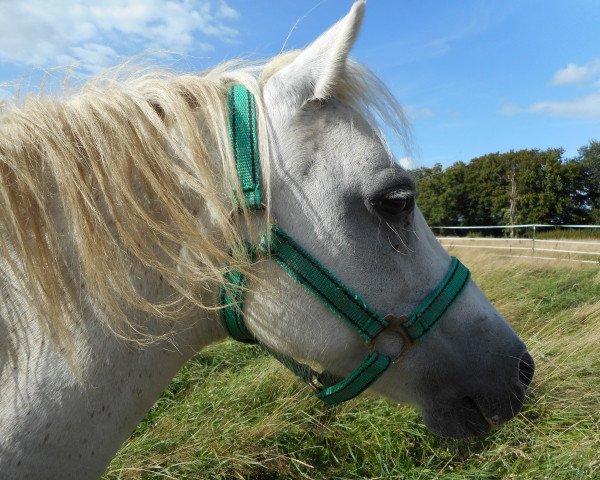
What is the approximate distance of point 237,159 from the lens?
1.33 meters

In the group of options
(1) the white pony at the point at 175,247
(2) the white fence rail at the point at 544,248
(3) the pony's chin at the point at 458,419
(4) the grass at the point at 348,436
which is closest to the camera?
(1) the white pony at the point at 175,247

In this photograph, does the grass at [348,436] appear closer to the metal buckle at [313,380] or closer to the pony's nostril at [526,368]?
the pony's nostril at [526,368]

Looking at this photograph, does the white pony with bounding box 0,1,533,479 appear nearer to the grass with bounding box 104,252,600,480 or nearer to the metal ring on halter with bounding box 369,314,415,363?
the metal ring on halter with bounding box 369,314,415,363

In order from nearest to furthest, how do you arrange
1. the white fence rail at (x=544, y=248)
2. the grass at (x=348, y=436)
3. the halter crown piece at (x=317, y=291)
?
1. the halter crown piece at (x=317, y=291)
2. the grass at (x=348, y=436)
3. the white fence rail at (x=544, y=248)

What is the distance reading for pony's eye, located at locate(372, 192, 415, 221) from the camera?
1.38m

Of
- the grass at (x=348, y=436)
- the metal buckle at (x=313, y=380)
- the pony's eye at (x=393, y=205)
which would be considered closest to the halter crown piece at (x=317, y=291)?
the metal buckle at (x=313, y=380)

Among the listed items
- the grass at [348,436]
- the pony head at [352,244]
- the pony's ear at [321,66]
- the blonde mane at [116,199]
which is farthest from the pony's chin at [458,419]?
the grass at [348,436]

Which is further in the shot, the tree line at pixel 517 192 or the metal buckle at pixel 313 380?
the tree line at pixel 517 192

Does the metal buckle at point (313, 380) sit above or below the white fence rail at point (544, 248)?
above

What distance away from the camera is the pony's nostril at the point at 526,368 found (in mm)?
1603

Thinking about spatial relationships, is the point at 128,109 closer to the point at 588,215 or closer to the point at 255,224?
the point at 255,224

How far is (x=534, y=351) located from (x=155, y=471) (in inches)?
132

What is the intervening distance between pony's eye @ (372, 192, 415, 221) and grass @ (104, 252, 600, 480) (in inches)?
87.4

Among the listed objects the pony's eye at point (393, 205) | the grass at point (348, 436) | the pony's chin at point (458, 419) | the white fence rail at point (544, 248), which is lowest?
the white fence rail at point (544, 248)
